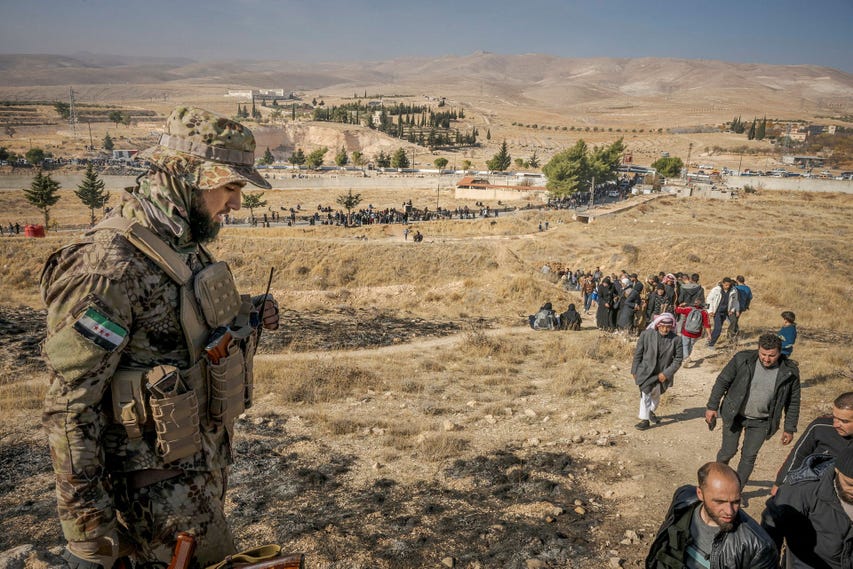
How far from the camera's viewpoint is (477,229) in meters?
38.7

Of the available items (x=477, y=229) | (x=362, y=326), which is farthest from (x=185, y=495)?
(x=477, y=229)

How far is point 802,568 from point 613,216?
39631mm

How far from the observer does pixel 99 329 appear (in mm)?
1861

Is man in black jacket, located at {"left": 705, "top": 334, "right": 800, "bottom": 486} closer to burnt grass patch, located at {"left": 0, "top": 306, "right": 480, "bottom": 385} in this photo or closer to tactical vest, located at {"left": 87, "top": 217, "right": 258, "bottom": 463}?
tactical vest, located at {"left": 87, "top": 217, "right": 258, "bottom": 463}

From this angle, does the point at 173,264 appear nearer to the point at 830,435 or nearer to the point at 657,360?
the point at 830,435

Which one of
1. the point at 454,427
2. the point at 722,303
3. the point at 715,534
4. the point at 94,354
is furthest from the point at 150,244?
the point at 722,303

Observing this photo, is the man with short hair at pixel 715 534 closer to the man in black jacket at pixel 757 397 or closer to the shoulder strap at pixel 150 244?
the man in black jacket at pixel 757 397

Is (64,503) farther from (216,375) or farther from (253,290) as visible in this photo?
(253,290)

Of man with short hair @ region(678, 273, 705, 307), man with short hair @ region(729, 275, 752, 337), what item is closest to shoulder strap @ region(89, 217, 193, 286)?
man with short hair @ region(678, 273, 705, 307)

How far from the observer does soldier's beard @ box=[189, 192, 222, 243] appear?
7.63 feet

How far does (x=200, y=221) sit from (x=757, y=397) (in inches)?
197

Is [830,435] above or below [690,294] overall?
above

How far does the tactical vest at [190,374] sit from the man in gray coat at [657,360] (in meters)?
5.88

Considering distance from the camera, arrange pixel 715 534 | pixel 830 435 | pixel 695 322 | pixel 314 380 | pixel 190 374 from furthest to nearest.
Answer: pixel 695 322 < pixel 314 380 < pixel 830 435 < pixel 715 534 < pixel 190 374
